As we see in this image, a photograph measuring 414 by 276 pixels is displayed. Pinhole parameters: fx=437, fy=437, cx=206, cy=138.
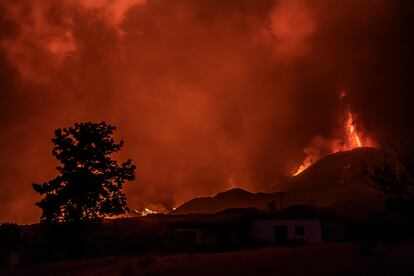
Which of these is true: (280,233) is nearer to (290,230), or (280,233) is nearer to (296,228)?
(290,230)

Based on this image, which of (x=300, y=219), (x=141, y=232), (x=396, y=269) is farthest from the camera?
(x=141, y=232)

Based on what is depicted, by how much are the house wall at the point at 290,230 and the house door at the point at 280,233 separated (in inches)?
12.5

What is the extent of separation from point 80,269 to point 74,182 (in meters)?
7.04

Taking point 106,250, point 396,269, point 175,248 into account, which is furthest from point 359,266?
point 106,250

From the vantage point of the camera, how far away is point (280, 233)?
1826 inches

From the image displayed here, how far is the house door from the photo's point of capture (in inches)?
1816

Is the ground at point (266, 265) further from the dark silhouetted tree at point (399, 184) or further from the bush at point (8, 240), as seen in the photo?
the bush at point (8, 240)

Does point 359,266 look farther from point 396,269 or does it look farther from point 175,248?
point 175,248

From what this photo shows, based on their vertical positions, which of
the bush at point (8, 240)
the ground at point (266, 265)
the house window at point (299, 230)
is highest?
the house window at point (299, 230)

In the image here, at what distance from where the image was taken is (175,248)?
46250 millimetres

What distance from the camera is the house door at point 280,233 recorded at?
46.1m

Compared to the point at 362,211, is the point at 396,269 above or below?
below

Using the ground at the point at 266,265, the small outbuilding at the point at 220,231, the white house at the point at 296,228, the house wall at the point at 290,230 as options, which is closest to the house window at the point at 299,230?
the white house at the point at 296,228

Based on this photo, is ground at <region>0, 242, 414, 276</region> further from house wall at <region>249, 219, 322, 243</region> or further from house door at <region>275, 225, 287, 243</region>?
house door at <region>275, 225, 287, 243</region>
